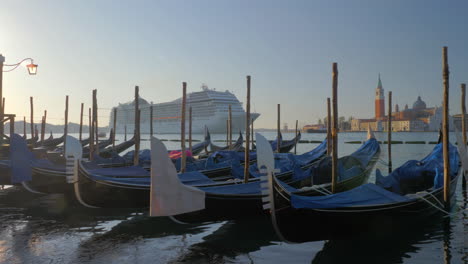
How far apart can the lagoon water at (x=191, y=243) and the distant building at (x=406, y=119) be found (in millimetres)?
104240

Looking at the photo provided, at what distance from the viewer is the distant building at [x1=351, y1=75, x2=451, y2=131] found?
384ft

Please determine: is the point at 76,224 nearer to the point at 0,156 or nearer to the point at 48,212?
the point at 48,212

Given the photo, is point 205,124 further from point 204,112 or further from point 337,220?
point 337,220

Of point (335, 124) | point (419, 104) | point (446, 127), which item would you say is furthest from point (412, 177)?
point (419, 104)

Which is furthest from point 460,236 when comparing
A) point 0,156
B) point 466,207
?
point 0,156

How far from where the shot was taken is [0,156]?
9.49 meters

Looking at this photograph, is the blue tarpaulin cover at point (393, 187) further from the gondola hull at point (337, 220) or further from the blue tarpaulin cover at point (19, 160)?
the blue tarpaulin cover at point (19, 160)

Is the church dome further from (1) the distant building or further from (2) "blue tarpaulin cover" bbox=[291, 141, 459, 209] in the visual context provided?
(2) "blue tarpaulin cover" bbox=[291, 141, 459, 209]

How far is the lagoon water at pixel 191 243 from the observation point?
516 centimetres

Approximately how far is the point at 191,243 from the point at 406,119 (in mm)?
130024

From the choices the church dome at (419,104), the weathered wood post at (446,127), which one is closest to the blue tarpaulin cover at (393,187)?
the weathered wood post at (446,127)

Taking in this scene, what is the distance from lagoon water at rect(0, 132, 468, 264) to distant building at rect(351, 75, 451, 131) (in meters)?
104

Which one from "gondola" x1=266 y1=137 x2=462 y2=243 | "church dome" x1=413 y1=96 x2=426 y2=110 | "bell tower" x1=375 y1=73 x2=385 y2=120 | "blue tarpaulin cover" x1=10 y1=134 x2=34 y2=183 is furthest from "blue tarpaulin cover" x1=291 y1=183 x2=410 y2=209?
"church dome" x1=413 y1=96 x2=426 y2=110

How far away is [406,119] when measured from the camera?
406 feet
